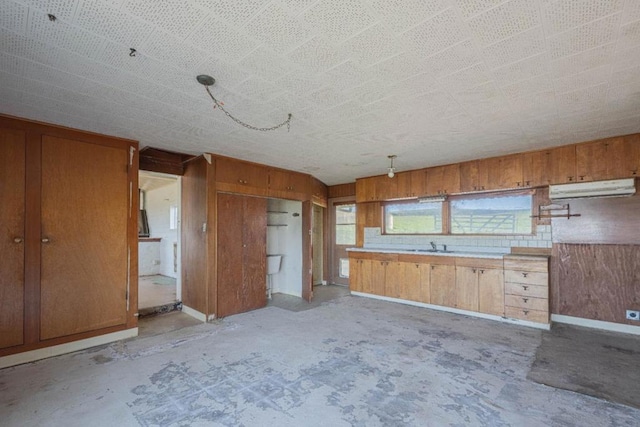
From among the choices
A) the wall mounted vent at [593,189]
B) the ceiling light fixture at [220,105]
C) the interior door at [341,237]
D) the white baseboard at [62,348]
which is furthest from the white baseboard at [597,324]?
the white baseboard at [62,348]

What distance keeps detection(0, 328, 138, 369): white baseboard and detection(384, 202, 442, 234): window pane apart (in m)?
4.68

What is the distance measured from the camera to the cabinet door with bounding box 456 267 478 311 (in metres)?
4.44

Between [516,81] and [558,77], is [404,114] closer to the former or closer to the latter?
[516,81]

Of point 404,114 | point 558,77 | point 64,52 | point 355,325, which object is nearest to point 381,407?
point 355,325

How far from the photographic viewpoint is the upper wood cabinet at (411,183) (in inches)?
209

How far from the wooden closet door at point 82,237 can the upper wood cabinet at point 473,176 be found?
489 cm

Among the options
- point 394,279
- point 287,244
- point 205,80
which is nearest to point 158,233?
point 287,244

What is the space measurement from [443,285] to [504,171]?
1.98m

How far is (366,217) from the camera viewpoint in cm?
638

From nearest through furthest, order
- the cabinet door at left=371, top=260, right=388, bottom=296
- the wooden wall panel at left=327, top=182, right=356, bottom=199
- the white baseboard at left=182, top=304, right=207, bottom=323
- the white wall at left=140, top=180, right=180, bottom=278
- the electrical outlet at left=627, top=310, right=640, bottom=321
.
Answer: the electrical outlet at left=627, top=310, right=640, bottom=321 < the white baseboard at left=182, top=304, right=207, bottom=323 < the cabinet door at left=371, top=260, right=388, bottom=296 < the wooden wall panel at left=327, top=182, right=356, bottom=199 < the white wall at left=140, top=180, right=180, bottom=278

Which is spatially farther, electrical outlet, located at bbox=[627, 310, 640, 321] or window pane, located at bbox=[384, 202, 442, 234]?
window pane, located at bbox=[384, 202, 442, 234]

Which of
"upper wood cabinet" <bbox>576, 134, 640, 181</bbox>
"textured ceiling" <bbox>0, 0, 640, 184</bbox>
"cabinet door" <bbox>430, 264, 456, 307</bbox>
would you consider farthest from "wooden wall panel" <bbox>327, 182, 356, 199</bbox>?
"upper wood cabinet" <bbox>576, 134, 640, 181</bbox>

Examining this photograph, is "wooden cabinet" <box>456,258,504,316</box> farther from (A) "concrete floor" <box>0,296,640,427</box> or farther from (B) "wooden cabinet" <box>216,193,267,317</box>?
(B) "wooden cabinet" <box>216,193,267,317</box>

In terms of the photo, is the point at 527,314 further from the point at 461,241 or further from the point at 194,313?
the point at 194,313
